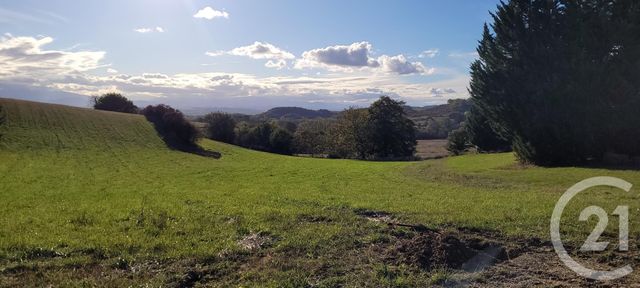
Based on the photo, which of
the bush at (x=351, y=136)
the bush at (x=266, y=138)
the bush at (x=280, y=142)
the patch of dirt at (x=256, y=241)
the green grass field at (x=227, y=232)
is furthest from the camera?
the bush at (x=266, y=138)

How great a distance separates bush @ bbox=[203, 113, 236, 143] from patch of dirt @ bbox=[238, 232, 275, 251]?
86.0 meters

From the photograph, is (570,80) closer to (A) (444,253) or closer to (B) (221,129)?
(A) (444,253)

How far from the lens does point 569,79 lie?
3366 centimetres

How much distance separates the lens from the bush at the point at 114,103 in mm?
92875

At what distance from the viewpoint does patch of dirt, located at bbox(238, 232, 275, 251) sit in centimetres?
887

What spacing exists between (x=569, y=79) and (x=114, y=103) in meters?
84.2

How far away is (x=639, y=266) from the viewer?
7.56 metres

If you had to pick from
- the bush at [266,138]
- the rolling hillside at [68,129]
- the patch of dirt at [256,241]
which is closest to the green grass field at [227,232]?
the patch of dirt at [256,241]

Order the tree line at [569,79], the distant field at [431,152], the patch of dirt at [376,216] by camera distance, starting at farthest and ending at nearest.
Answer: the distant field at [431,152]
the tree line at [569,79]
the patch of dirt at [376,216]

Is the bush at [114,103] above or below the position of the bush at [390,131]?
above

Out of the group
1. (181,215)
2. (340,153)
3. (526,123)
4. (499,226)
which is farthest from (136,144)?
(499,226)

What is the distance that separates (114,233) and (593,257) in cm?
925

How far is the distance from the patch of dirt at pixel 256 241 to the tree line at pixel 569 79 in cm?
2990

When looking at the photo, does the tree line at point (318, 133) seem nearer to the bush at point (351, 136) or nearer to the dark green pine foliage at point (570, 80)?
the bush at point (351, 136)
